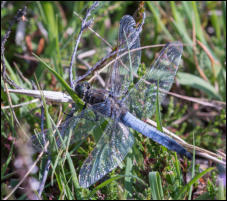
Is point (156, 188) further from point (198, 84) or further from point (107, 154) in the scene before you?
point (198, 84)

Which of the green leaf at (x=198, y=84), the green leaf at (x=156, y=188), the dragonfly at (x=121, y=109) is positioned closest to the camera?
the green leaf at (x=156, y=188)

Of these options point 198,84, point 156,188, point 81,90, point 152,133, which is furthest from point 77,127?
point 198,84

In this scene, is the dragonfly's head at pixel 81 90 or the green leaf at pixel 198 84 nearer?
the dragonfly's head at pixel 81 90

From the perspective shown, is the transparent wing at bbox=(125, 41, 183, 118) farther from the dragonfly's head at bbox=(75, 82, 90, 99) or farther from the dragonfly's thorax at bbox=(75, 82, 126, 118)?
the dragonfly's head at bbox=(75, 82, 90, 99)

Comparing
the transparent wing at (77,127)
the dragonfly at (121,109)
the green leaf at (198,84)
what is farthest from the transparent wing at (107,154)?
the green leaf at (198,84)

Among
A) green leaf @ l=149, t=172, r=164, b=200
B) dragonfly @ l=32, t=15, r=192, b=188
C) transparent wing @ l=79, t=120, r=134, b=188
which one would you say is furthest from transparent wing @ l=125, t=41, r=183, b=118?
green leaf @ l=149, t=172, r=164, b=200

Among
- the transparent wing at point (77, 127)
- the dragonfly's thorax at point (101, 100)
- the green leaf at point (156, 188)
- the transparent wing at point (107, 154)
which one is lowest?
the green leaf at point (156, 188)

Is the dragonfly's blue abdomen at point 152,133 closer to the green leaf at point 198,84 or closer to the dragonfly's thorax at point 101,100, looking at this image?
the dragonfly's thorax at point 101,100
